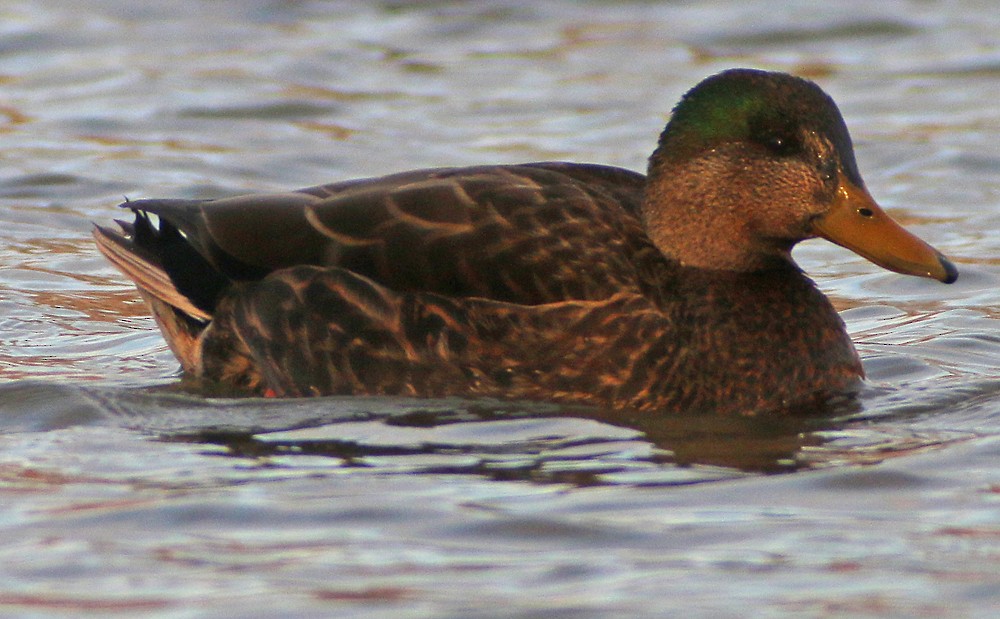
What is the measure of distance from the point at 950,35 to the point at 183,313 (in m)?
9.11

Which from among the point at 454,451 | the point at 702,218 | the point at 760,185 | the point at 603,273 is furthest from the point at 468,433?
the point at 760,185

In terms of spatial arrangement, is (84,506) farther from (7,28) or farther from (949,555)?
(7,28)

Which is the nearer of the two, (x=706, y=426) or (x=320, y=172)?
(x=706, y=426)

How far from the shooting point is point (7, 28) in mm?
15227

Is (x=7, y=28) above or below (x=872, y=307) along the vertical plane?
above

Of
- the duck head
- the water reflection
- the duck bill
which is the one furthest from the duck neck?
the water reflection

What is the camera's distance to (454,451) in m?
6.35

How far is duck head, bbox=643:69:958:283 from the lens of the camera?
6.89 meters

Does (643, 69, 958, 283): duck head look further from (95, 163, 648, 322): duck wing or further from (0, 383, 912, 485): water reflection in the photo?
(0, 383, 912, 485): water reflection

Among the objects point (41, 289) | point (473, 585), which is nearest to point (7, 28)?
point (41, 289)

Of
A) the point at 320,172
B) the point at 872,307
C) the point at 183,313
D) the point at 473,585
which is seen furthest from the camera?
the point at 320,172

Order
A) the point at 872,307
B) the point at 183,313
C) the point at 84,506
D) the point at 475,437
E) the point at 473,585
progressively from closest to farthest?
1. the point at 473,585
2. the point at 84,506
3. the point at 475,437
4. the point at 183,313
5. the point at 872,307

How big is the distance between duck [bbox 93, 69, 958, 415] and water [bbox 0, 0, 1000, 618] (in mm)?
155

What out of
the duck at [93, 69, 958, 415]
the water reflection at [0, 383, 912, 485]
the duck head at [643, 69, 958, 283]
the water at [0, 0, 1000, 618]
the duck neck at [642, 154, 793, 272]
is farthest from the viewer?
the duck neck at [642, 154, 793, 272]
